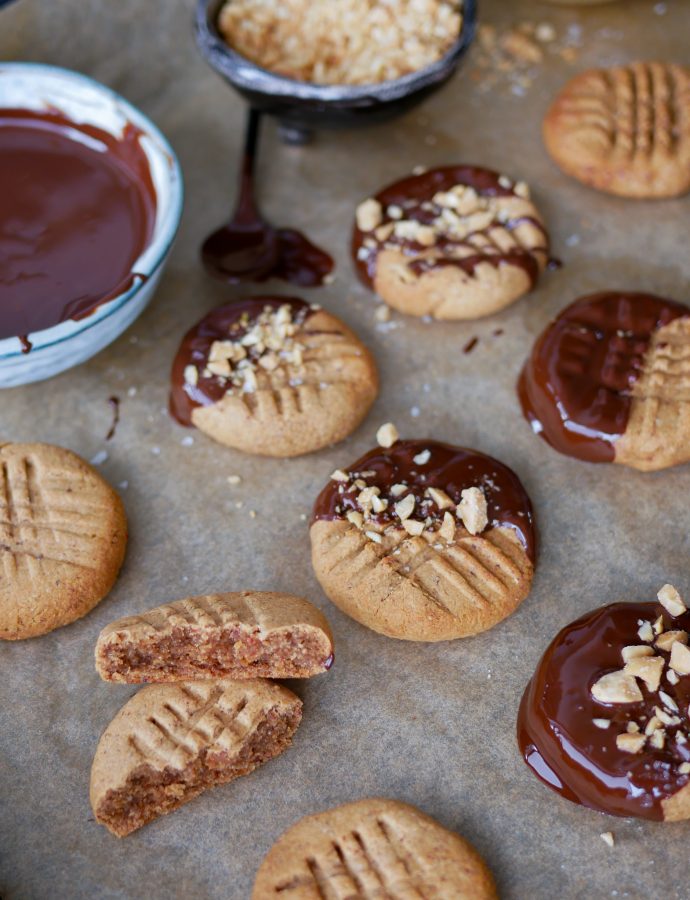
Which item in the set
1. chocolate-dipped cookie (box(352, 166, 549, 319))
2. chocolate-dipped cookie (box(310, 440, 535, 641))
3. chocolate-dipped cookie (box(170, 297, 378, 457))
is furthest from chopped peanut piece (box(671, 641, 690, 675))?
chocolate-dipped cookie (box(352, 166, 549, 319))

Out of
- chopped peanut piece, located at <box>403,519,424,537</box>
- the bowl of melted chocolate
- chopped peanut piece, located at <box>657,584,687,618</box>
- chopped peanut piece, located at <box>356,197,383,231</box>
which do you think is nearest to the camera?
chopped peanut piece, located at <box>657,584,687,618</box>

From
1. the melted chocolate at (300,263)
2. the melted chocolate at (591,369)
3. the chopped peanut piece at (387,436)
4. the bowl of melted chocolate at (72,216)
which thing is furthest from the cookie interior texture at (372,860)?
the melted chocolate at (300,263)

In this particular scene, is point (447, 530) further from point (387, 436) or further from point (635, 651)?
point (635, 651)

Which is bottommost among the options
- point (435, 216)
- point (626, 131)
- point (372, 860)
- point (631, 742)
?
point (372, 860)

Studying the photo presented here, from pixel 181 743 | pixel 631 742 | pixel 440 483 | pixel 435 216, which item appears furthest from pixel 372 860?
pixel 435 216

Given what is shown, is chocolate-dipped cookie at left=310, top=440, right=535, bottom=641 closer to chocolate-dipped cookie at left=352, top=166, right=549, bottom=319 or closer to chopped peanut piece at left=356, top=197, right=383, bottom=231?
chocolate-dipped cookie at left=352, top=166, right=549, bottom=319

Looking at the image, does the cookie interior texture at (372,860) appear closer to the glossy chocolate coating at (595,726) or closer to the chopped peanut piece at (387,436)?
the glossy chocolate coating at (595,726)
